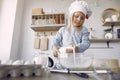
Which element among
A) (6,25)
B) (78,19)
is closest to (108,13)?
(78,19)

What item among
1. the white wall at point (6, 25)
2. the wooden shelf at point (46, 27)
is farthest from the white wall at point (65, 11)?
the white wall at point (6, 25)

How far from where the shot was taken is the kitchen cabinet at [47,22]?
2301 millimetres

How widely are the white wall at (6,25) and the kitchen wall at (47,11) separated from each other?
102 millimetres

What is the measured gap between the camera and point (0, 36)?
216 cm

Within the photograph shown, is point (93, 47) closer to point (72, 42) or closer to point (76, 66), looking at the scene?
point (72, 42)

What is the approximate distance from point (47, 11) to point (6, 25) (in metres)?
0.80

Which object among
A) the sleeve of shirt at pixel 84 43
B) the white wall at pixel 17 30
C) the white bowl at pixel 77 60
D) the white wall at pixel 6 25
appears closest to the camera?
the white bowl at pixel 77 60

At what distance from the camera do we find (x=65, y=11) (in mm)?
2508

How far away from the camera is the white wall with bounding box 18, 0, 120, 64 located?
234 centimetres

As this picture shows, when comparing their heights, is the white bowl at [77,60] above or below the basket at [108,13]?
below

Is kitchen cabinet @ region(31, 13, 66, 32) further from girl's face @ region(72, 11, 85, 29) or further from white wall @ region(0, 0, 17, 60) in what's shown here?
girl's face @ region(72, 11, 85, 29)

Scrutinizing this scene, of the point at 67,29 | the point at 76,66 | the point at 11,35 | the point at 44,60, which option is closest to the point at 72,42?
the point at 67,29

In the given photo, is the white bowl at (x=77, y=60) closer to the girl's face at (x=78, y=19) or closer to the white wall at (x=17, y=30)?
the girl's face at (x=78, y=19)

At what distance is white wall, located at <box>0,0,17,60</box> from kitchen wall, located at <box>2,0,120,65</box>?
0.10 meters
